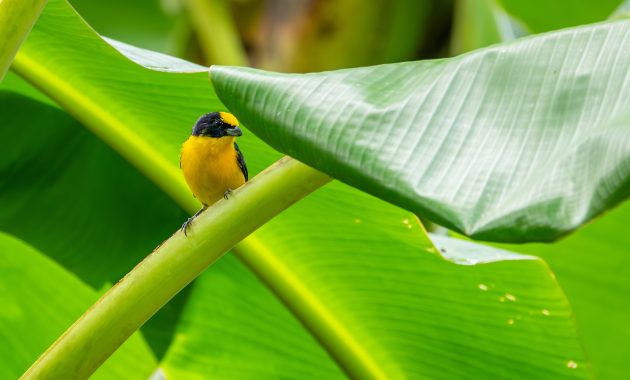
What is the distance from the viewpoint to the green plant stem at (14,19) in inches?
42.4

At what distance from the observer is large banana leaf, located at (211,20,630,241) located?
2.53 ft

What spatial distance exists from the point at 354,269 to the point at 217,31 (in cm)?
191

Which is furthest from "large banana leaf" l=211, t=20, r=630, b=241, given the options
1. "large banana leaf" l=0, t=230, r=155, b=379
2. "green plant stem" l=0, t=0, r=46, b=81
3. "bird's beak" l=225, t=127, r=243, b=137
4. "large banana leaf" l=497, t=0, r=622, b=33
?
"large banana leaf" l=497, t=0, r=622, b=33

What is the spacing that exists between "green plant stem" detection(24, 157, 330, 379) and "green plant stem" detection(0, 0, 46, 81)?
303 millimetres

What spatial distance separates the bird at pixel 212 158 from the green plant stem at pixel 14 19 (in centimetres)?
50

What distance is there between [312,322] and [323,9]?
1760 millimetres

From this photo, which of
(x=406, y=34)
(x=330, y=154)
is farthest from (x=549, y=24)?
(x=330, y=154)

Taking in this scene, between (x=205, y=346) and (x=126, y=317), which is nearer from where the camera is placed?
(x=126, y=317)

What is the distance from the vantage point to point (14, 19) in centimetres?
108

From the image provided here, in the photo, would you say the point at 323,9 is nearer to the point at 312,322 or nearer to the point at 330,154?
the point at 312,322

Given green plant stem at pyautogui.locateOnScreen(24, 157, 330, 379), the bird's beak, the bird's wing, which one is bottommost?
the bird's wing

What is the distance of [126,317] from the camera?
1.09 metres

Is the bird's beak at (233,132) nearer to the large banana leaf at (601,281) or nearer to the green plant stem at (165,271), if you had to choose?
the green plant stem at (165,271)

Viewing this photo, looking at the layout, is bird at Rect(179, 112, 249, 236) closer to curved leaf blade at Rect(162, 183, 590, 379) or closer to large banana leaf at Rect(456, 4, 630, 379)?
curved leaf blade at Rect(162, 183, 590, 379)
